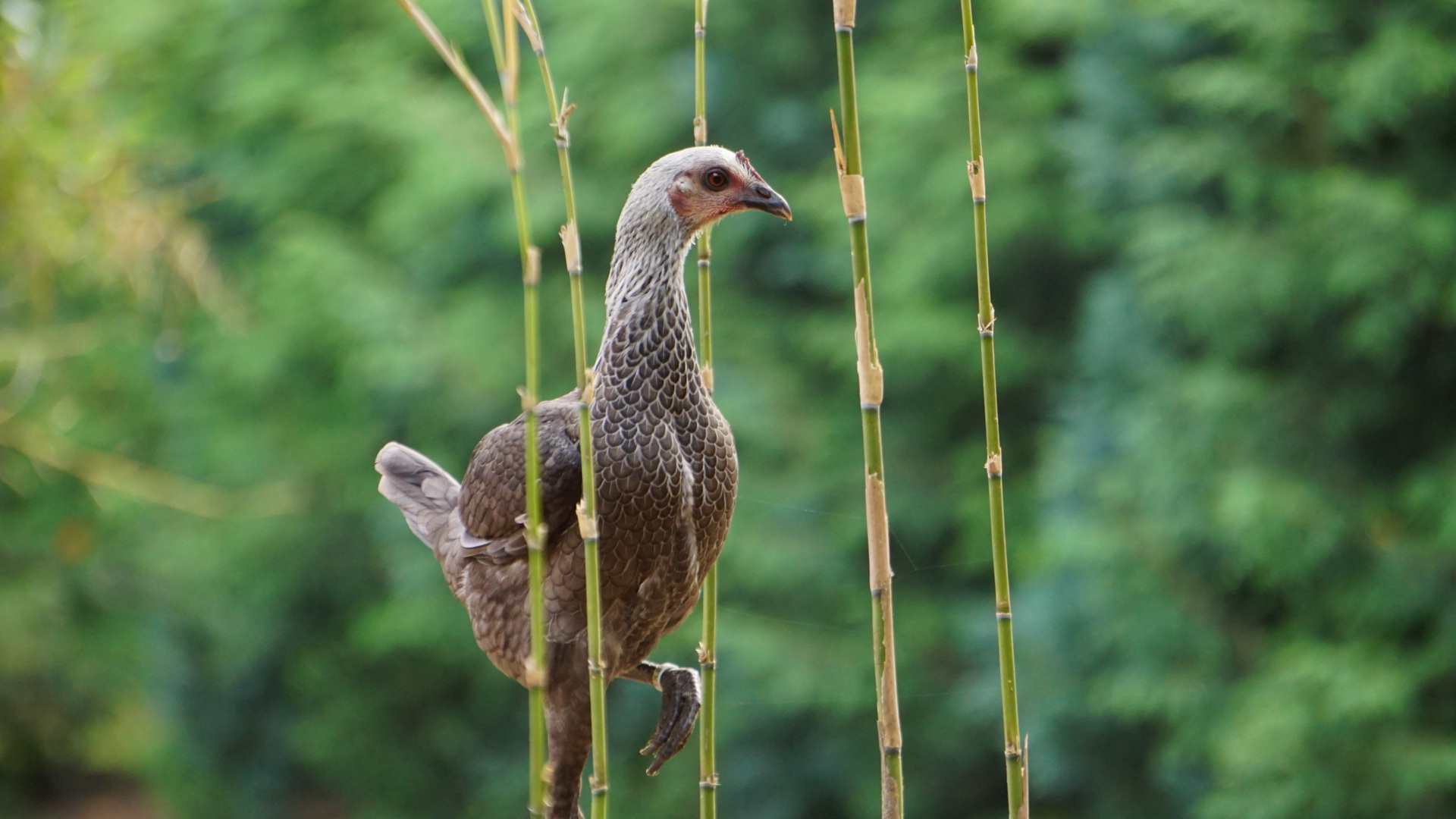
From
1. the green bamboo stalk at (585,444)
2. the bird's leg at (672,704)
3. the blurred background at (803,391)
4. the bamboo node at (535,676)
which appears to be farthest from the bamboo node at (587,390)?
the blurred background at (803,391)

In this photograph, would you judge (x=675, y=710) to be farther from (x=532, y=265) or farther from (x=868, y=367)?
(x=532, y=265)

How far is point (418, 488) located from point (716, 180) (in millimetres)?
427

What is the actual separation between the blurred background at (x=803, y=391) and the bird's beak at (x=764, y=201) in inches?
59.9

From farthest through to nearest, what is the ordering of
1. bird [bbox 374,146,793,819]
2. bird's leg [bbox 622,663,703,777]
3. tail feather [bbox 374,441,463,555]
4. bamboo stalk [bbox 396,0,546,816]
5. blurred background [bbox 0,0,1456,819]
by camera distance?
blurred background [bbox 0,0,1456,819], tail feather [bbox 374,441,463,555], bird's leg [bbox 622,663,703,777], bird [bbox 374,146,793,819], bamboo stalk [bbox 396,0,546,816]

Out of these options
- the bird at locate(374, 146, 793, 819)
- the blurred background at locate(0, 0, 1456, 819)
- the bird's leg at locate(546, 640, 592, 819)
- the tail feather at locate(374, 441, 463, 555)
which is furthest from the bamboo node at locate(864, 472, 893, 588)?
the blurred background at locate(0, 0, 1456, 819)

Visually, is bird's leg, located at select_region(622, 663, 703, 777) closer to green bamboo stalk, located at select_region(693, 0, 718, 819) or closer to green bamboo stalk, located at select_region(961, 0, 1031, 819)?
green bamboo stalk, located at select_region(693, 0, 718, 819)

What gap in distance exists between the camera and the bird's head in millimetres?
912

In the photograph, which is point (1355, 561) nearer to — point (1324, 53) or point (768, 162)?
point (1324, 53)

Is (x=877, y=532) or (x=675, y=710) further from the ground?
(x=877, y=532)

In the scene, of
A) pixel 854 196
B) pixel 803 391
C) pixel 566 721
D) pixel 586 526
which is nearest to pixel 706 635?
pixel 566 721

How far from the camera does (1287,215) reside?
3.41 metres

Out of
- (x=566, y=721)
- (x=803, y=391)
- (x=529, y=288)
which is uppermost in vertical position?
(x=803, y=391)

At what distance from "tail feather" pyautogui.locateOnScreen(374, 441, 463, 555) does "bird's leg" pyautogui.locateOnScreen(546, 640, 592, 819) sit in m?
0.24

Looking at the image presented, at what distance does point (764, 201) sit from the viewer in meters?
0.94
